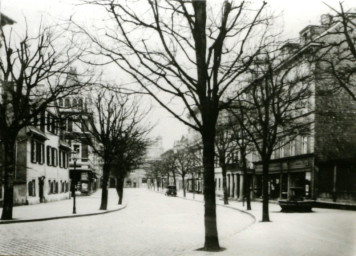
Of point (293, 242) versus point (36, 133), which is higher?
point (36, 133)

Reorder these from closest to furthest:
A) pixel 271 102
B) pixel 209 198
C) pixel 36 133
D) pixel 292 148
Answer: pixel 209 198, pixel 271 102, pixel 36 133, pixel 292 148

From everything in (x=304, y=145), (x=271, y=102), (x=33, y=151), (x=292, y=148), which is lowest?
(x=33, y=151)

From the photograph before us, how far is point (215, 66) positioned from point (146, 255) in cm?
489

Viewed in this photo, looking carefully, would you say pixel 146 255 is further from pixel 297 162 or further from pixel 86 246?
pixel 297 162

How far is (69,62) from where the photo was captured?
73.4 feet

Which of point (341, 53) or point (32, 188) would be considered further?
point (32, 188)

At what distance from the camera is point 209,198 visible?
11625 mm

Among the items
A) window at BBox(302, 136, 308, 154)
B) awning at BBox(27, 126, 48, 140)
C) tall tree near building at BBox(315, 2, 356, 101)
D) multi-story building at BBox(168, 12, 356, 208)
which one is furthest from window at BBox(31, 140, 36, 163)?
tall tree near building at BBox(315, 2, 356, 101)

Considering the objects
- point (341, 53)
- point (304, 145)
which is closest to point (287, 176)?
point (304, 145)

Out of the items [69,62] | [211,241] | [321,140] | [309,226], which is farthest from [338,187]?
[211,241]

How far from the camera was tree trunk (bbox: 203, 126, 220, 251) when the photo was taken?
11.5 m

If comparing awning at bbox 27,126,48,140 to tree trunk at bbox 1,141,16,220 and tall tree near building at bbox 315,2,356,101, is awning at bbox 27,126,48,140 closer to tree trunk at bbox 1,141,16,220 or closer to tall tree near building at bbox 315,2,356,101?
tree trunk at bbox 1,141,16,220

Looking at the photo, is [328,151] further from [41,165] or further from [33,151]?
[41,165]

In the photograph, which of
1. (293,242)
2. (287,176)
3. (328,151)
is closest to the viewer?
(293,242)
